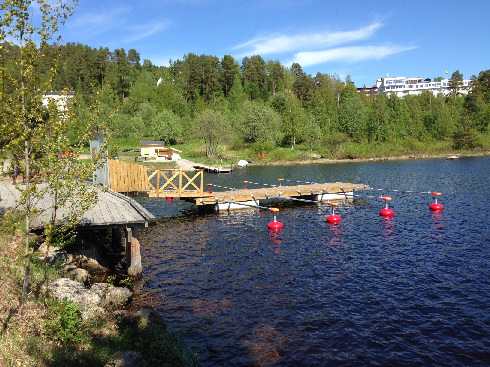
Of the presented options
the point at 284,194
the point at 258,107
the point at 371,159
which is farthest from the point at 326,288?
the point at 258,107

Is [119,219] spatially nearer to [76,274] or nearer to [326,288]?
[76,274]

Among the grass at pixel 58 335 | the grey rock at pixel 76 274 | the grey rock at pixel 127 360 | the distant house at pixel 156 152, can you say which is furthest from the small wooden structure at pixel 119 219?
the distant house at pixel 156 152

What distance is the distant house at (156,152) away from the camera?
80.4 metres

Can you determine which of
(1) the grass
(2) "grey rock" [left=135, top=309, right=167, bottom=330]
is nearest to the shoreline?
(2) "grey rock" [left=135, top=309, right=167, bottom=330]

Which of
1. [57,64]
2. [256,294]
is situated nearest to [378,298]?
[256,294]

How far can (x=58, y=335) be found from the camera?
923 cm

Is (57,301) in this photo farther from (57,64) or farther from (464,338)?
(464,338)

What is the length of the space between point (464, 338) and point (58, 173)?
13502mm

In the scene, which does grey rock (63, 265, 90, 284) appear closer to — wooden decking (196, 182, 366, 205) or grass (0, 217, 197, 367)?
grass (0, 217, 197, 367)

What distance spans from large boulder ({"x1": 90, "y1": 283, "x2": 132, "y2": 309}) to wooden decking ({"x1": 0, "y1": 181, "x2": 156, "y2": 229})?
3.03 m

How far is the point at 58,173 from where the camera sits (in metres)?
10.8

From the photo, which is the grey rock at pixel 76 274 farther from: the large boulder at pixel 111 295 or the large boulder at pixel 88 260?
the large boulder at pixel 88 260

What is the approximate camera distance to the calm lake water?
1166 centimetres

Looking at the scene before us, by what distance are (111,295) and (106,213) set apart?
224 inches
